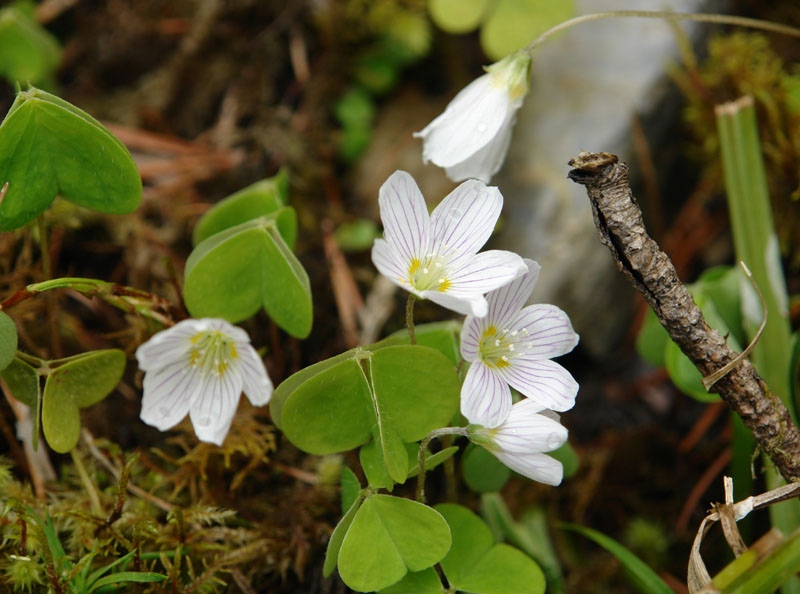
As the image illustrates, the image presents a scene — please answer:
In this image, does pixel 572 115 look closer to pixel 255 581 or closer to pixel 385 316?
pixel 385 316

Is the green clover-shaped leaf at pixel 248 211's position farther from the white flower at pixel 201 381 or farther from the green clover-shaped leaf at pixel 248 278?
the white flower at pixel 201 381

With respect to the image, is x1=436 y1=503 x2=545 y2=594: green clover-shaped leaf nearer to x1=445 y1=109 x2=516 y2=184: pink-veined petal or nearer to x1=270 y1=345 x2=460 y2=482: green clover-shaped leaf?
x1=270 y1=345 x2=460 y2=482: green clover-shaped leaf

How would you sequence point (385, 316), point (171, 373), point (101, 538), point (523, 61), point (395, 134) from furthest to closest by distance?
point (395, 134) < point (385, 316) < point (523, 61) < point (101, 538) < point (171, 373)

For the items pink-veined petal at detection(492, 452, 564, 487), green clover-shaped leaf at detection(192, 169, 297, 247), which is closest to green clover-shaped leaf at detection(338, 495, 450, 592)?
pink-veined petal at detection(492, 452, 564, 487)

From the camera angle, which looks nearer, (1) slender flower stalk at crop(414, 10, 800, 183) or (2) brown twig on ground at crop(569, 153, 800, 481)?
(2) brown twig on ground at crop(569, 153, 800, 481)

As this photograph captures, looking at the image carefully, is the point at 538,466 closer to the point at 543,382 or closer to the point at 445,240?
the point at 543,382

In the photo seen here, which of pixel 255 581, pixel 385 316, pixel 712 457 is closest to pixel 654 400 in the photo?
pixel 712 457

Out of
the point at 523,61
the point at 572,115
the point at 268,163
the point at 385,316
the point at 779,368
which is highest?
the point at 268,163
